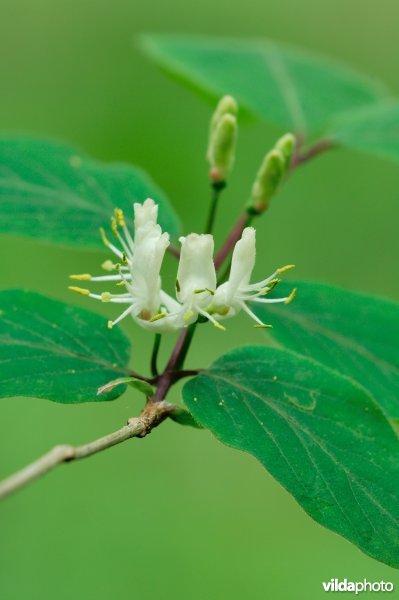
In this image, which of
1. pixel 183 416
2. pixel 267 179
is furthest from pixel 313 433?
pixel 267 179

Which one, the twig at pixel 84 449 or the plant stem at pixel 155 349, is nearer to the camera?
the twig at pixel 84 449

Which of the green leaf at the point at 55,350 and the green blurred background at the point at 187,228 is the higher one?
the green blurred background at the point at 187,228

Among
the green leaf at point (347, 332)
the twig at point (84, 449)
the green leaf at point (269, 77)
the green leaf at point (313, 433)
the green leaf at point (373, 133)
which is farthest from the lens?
the green leaf at point (269, 77)

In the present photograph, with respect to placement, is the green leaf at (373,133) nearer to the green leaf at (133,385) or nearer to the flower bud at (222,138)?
the flower bud at (222,138)

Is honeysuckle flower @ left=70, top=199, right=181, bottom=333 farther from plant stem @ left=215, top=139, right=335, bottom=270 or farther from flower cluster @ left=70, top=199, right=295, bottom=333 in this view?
plant stem @ left=215, top=139, right=335, bottom=270

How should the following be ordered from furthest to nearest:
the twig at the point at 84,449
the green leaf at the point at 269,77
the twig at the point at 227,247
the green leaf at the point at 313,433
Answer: the green leaf at the point at 269,77, the twig at the point at 227,247, the green leaf at the point at 313,433, the twig at the point at 84,449

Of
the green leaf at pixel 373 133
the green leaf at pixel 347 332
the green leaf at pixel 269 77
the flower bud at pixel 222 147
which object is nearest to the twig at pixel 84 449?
the green leaf at pixel 347 332
